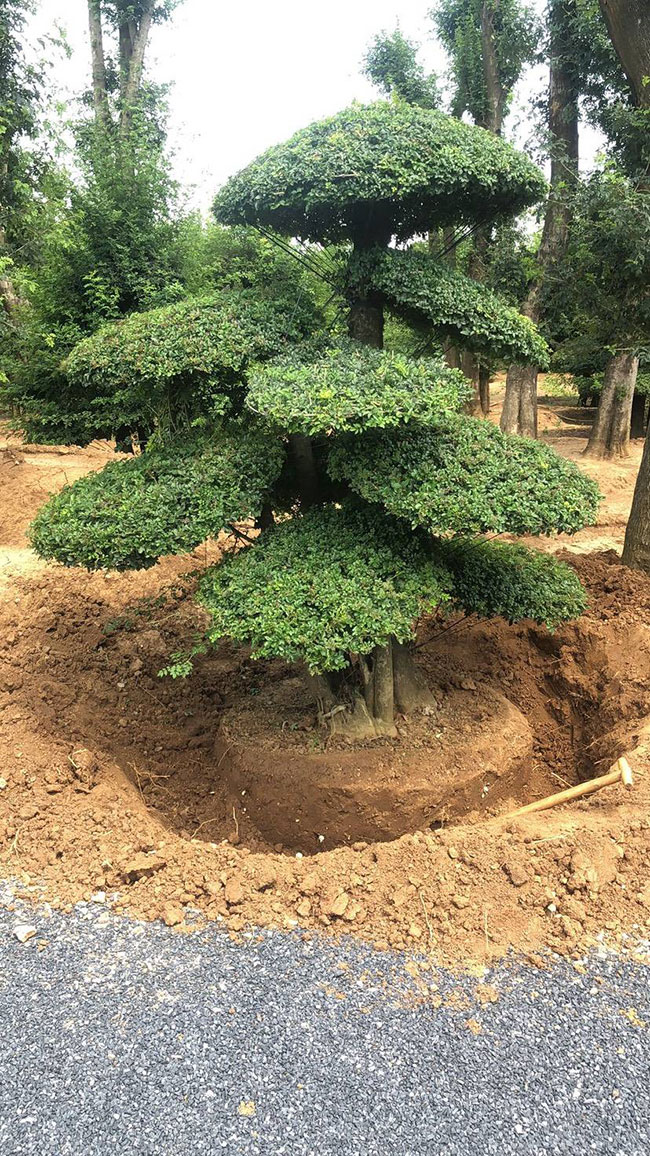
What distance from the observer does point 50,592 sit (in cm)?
775

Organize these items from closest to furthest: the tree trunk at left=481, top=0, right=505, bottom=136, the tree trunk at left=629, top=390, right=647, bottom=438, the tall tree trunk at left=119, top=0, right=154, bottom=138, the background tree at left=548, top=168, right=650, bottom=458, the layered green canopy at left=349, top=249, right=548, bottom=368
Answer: the layered green canopy at left=349, top=249, right=548, bottom=368 → the background tree at left=548, top=168, right=650, bottom=458 → the tree trunk at left=481, top=0, right=505, bottom=136 → the tall tree trunk at left=119, top=0, right=154, bottom=138 → the tree trunk at left=629, top=390, right=647, bottom=438

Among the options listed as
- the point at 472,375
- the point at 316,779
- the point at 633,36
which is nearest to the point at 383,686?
the point at 316,779

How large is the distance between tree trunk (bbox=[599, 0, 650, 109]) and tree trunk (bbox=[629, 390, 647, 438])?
14.2m

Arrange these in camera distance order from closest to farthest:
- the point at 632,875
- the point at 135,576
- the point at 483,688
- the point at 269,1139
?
the point at 269,1139 < the point at 632,875 < the point at 483,688 < the point at 135,576

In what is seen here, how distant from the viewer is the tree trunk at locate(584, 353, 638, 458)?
15305mm

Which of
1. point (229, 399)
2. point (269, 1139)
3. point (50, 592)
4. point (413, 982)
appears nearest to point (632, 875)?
point (413, 982)

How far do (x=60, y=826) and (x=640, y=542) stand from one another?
6.73 meters

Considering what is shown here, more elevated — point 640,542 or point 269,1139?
point 640,542

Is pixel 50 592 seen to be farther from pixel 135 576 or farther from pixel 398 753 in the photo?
pixel 398 753

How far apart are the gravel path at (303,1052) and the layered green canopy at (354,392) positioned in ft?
8.91

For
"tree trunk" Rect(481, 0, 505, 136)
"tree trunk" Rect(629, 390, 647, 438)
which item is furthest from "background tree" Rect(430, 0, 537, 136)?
"tree trunk" Rect(629, 390, 647, 438)

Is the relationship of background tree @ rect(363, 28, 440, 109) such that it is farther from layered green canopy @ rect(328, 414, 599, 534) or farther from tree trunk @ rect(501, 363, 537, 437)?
layered green canopy @ rect(328, 414, 599, 534)

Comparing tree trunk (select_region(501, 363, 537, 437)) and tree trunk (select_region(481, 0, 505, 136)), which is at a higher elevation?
tree trunk (select_region(481, 0, 505, 136))

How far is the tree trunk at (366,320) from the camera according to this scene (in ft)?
16.6
